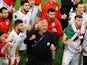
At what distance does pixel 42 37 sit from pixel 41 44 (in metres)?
0.16

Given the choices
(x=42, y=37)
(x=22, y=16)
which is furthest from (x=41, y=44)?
(x=22, y=16)

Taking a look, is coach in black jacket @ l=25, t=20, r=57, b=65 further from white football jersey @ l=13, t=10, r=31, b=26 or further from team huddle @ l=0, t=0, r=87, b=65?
white football jersey @ l=13, t=10, r=31, b=26

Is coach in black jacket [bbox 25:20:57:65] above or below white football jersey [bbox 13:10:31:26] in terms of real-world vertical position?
below

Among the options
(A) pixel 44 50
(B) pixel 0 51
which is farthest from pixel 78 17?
(B) pixel 0 51

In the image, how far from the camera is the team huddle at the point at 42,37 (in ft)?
24.6

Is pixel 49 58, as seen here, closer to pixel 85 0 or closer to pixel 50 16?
pixel 50 16

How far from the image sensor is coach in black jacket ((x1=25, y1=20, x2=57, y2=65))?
7434 millimetres

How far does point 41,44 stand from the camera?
7480mm

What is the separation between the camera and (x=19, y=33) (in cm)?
803

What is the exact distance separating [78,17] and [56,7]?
1.43 m

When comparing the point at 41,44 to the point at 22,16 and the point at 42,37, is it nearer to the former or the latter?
the point at 42,37

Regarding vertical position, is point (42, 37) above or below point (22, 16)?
below

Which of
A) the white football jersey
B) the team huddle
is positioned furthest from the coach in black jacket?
the white football jersey

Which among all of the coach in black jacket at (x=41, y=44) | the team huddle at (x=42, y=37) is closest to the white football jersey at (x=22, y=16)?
the team huddle at (x=42, y=37)
